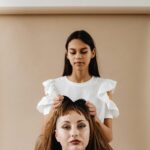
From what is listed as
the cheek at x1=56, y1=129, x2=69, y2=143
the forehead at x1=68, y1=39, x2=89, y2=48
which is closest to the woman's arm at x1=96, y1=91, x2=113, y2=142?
the cheek at x1=56, y1=129, x2=69, y2=143

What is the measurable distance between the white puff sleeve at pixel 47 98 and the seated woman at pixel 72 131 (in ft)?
0.10

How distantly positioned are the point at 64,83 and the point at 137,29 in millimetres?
284

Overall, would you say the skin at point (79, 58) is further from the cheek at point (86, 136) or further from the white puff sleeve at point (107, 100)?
the cheek at point (86, 136)

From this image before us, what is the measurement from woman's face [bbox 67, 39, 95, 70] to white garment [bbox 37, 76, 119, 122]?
5cm

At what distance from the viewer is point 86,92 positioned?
0.98m

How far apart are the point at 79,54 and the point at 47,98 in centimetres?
16

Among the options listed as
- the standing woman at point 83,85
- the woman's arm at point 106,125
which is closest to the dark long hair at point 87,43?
the standing woman at point 83,85

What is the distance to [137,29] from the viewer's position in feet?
3.36

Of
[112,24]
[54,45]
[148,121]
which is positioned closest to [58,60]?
[54,45]

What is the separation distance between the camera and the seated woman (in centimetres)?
94

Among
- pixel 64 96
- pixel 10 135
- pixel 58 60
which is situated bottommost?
pixel 10 135

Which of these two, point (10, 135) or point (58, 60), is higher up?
Answer: point (58, 60)

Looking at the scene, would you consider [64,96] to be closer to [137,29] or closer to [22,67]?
[22,67]

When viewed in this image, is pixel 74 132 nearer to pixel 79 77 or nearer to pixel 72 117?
pixel 72 117
